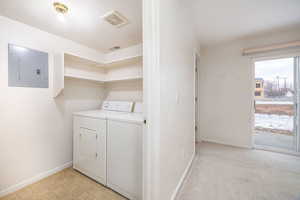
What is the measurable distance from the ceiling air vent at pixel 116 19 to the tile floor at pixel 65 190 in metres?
2.17

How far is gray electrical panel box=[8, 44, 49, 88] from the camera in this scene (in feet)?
4.78

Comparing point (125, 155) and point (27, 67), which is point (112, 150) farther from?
point (27, 67)

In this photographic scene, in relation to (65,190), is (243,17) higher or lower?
higher

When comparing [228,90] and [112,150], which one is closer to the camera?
[112,150]

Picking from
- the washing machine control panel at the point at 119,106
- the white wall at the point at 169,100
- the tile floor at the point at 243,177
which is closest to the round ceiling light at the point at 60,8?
the white wall at the point at 169,100

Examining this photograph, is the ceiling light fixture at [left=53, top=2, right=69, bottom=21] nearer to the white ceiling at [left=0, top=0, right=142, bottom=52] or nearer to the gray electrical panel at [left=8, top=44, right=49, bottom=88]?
the white ceiling at [left=0, top=0, right=142, bottom=52]

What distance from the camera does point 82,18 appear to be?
1490mm

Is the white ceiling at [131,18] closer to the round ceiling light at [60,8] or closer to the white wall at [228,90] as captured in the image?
the round ceiling light at [60,8]

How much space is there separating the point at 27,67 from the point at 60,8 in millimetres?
917

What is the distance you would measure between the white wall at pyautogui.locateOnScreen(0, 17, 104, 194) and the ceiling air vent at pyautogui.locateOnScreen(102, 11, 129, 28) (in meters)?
0.83

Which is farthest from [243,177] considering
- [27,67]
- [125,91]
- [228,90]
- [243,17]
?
[27,67]

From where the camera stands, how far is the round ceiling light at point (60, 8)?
124 centimetres

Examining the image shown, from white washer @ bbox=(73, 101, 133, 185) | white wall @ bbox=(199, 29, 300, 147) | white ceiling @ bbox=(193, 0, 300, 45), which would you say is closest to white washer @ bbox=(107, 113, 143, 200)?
white washer @ bbox=(73, 101, 133, 185)

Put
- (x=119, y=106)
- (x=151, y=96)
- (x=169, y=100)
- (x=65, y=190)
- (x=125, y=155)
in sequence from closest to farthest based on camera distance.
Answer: (x=151, y=96), (x=169, y=100), (x=125, y=155), (x=65, y=190), (x=119, y=106)
